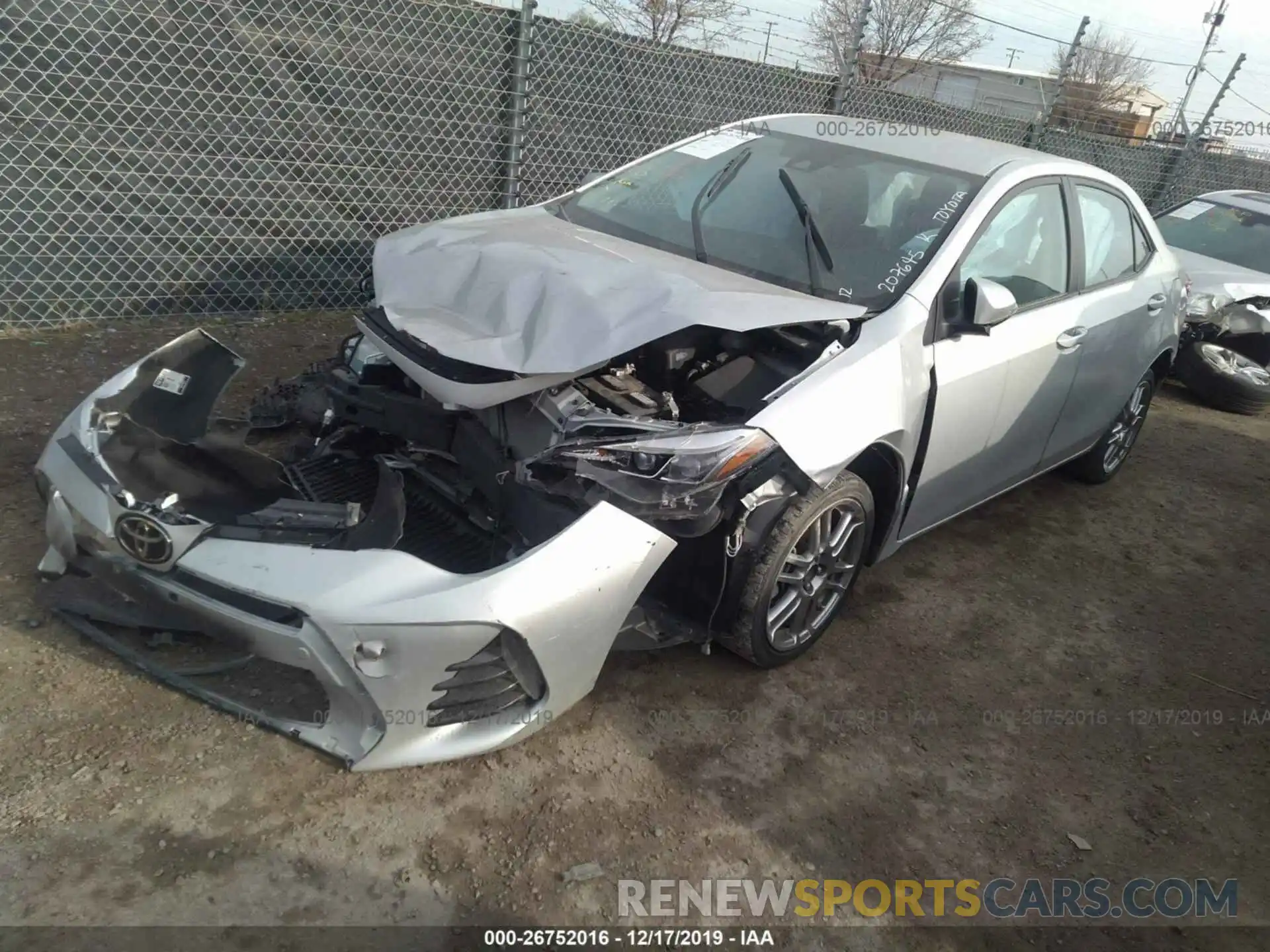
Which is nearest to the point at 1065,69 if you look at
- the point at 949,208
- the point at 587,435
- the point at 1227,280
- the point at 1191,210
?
the point at 1191,210

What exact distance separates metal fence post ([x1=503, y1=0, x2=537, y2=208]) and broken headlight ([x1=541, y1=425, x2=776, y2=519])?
431cm

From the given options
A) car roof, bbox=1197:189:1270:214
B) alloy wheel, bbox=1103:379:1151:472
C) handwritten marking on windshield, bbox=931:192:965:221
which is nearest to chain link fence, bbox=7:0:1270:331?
handwritten marking on windshield, bbox=931:192:965:221

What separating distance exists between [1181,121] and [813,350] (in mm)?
11467

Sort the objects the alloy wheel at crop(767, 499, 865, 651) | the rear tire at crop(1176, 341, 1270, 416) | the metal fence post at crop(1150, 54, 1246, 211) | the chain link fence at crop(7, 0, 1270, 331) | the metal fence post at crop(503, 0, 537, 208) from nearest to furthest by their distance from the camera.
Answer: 1. the alloy wheel at crop(767, 499, 865, 651)
2. the chain link fence at crop(7, 0, 1270, 331)
3. the metal fence post at crop(503, 0, 537, 208)
4. the rear tire at crop(1176, 341, 1270, 416)
5. the metal fence post at crop(1150, 54, 1246, 211)

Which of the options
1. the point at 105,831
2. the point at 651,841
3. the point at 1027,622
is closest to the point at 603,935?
the point at 651,841

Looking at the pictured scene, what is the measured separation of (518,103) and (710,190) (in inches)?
128

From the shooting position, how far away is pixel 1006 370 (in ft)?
11.5

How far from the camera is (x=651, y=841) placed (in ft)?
8.01

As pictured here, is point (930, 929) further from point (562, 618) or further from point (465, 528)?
point (465, 528)

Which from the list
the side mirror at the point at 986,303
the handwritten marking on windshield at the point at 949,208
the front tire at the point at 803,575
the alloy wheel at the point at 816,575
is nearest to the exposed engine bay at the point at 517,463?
the front tire at the point at 803,575

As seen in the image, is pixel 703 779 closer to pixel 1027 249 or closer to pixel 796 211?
pixel 796 211

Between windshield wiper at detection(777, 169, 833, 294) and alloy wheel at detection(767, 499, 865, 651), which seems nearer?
alloy wheel at detection(767, 499, 865, 651)

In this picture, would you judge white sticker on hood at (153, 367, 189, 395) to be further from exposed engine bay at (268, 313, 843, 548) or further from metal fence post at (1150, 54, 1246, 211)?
metal fence post at (1150, 54, 1246, 211)

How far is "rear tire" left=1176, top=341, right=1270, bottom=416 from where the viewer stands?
7.04m
